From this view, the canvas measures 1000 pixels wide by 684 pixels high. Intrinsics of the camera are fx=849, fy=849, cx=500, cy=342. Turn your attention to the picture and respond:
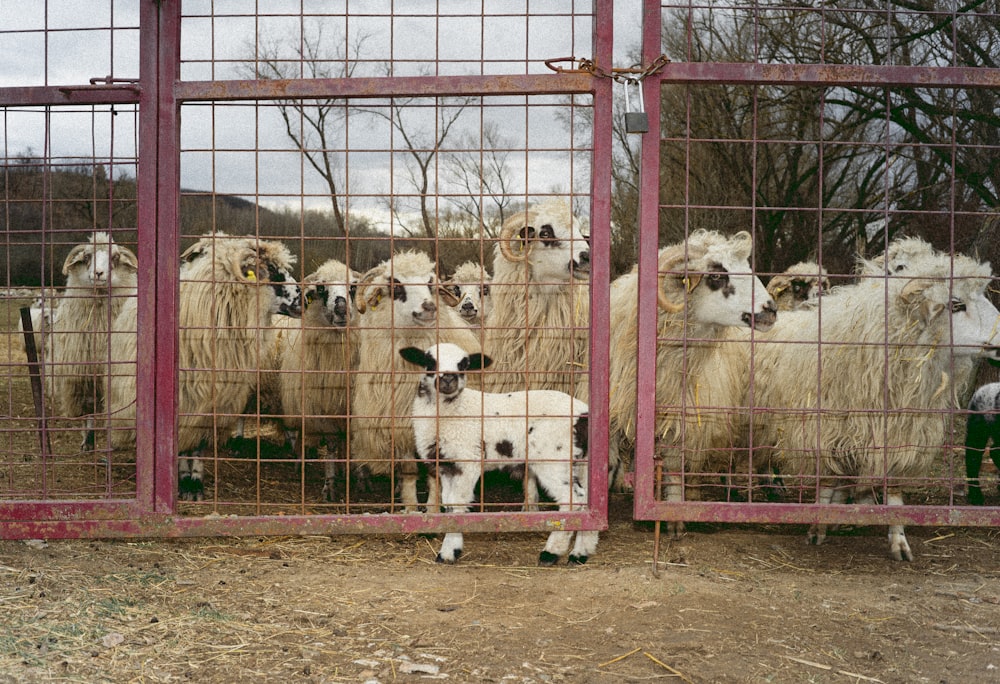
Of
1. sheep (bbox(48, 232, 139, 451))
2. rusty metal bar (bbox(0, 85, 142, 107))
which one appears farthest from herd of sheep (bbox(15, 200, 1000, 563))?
rusty metal bar (bbox(0, 85, 142, 107))

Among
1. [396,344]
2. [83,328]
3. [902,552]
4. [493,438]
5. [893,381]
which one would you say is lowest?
[902,552]

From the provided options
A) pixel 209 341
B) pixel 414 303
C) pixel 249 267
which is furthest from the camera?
pixel 249 267

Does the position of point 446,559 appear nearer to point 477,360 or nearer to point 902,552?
point 477,360

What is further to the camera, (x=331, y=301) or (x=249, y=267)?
Result: (x=249, y=267)

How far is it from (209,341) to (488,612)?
3.90m

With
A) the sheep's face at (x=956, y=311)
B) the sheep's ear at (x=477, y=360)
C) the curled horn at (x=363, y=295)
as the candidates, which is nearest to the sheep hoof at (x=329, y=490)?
the curled horn at (x=363, y=295)

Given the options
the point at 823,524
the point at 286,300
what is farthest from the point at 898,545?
the point at 286,300

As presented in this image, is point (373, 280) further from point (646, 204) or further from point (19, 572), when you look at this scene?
point (19, 572)

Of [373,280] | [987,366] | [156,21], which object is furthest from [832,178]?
[156,21]

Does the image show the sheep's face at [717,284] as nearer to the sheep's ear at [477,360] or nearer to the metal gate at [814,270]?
the metal gate at [814,270]

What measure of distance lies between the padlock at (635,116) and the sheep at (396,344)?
2270 millimetres

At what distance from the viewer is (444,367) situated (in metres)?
5.24

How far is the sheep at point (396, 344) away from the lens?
6340mm

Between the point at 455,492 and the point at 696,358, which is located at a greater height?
the point at 696,358
